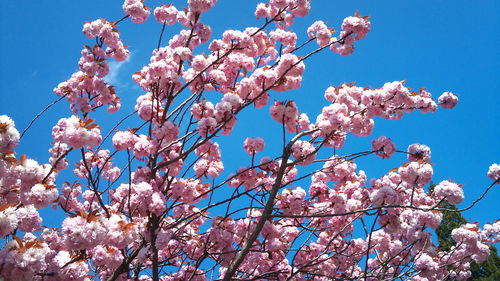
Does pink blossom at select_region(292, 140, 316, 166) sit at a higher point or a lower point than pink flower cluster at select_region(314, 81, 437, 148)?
lower

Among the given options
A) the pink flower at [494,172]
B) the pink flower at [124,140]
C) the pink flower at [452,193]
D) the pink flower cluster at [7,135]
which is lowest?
the pink flower cluster at [7,135]

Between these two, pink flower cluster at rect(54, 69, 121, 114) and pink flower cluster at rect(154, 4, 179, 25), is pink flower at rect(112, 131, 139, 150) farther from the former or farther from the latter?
pink flower cluster at rect(154, 4, 179, 25)

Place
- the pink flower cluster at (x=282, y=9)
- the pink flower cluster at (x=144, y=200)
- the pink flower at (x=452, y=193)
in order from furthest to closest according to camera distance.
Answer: the pink flower cluster at (x=282, y=9) → the pink flower at (x=452, y=193) → the pink flower cluster at (x=144, y=200)

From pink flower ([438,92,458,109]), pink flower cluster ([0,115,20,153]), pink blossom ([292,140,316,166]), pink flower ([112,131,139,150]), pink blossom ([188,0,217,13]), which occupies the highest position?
pink blossom ([188,0,217,13])

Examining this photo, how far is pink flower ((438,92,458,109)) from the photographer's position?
5277mm

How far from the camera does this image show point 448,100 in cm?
529

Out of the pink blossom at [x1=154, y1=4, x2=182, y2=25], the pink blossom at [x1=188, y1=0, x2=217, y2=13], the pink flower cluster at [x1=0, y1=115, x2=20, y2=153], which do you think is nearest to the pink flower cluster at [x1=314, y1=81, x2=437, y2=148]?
the pink blossom at [x1=188, y1=0, x2=217, y2=13]

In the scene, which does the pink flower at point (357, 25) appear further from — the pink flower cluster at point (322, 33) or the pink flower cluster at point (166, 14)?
the pink flower cluster at point (166, 14)

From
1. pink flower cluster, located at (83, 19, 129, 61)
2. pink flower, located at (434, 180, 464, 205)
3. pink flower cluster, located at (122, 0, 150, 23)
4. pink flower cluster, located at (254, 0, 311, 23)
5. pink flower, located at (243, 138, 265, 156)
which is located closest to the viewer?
pink flower, located at (434, 180, 464, 205)

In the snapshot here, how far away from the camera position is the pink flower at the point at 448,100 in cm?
528

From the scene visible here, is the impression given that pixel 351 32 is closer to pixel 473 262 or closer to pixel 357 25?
pixel 357 25

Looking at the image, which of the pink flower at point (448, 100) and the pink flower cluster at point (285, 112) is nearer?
the pink flower cluster at point (285, 112)

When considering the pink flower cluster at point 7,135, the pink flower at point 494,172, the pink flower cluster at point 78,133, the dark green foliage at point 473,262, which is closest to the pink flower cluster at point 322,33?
the pink flower at point 494,172

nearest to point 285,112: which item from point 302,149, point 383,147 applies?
point 302,149
